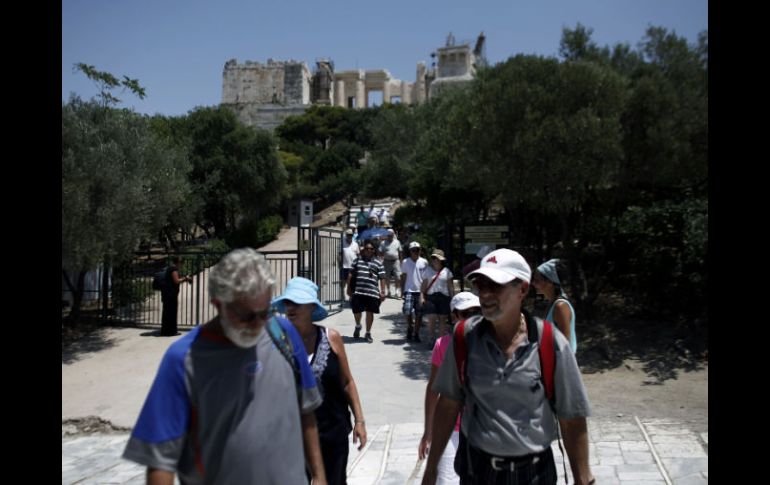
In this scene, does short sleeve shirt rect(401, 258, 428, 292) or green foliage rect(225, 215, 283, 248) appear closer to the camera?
short sleeve shirt rect(401, 258, 428, 292)

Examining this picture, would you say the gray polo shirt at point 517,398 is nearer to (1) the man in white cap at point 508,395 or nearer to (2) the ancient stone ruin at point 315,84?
(1) the man in white cap at point 508,395

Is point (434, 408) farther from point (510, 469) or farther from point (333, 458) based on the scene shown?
point (510, 469)

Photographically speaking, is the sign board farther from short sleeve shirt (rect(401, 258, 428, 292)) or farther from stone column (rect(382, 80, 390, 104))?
stone column (rect(382, 80, 390, 104))

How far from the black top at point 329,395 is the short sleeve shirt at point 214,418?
3.41 ft

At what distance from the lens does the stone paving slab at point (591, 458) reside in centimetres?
484

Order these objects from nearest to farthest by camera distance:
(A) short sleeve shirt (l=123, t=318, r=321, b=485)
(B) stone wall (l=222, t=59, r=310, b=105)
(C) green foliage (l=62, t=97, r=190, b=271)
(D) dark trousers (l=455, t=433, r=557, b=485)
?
(A) short sleeve shirt (l=123, t=318, r=321, b=485)
(D) dark trousers (l=455, t=433, r=557, b=485)
(C) green foliage (l=62, t=97, r=190, b=271)
(B) stone wall (l=222, t=59, r=310, b=105)

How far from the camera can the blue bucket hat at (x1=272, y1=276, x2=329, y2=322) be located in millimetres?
3294

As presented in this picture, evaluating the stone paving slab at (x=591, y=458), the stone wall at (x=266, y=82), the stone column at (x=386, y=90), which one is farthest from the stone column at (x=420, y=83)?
the stone paving slab at (x=591, y=458)

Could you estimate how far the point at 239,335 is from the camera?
2121 mm

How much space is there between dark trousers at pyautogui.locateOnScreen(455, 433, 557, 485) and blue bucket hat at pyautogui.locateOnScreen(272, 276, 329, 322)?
1.26 meters

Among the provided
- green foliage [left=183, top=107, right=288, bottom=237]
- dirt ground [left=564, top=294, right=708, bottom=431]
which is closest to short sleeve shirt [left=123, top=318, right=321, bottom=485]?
dirt ground [left=564, top=294, right=708, bottom=431]
